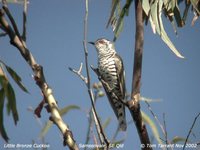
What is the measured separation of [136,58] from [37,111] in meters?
0.76

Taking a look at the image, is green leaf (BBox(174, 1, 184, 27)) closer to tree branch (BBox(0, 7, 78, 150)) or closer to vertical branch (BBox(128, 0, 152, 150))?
vertical branch (BBox(128, 0, 152, 150))

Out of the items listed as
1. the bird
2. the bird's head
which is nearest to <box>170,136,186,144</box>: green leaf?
the bird

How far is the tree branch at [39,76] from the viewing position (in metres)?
1.81

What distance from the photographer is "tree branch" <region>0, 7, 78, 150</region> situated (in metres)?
1.81

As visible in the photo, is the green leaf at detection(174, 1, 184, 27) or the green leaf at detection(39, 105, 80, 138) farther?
the green leaf at detection(174, 1, 184, 27)

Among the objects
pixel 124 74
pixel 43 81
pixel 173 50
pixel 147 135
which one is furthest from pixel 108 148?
pixel 124 74

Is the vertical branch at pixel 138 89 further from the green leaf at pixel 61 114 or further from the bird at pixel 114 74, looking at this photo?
the bird at pixel 114 74

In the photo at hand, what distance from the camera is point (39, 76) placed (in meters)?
1.91

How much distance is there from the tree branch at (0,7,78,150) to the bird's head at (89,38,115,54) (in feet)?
11.4

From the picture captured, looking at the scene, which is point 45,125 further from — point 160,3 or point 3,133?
point 160,3

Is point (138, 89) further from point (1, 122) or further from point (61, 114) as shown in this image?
point (1, 122)

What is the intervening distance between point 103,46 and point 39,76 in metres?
3.84

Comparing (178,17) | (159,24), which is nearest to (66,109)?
(159,24)

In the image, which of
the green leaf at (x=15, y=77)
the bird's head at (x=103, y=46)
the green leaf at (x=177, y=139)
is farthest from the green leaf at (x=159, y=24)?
the bird's head at (x=103, y=46)
